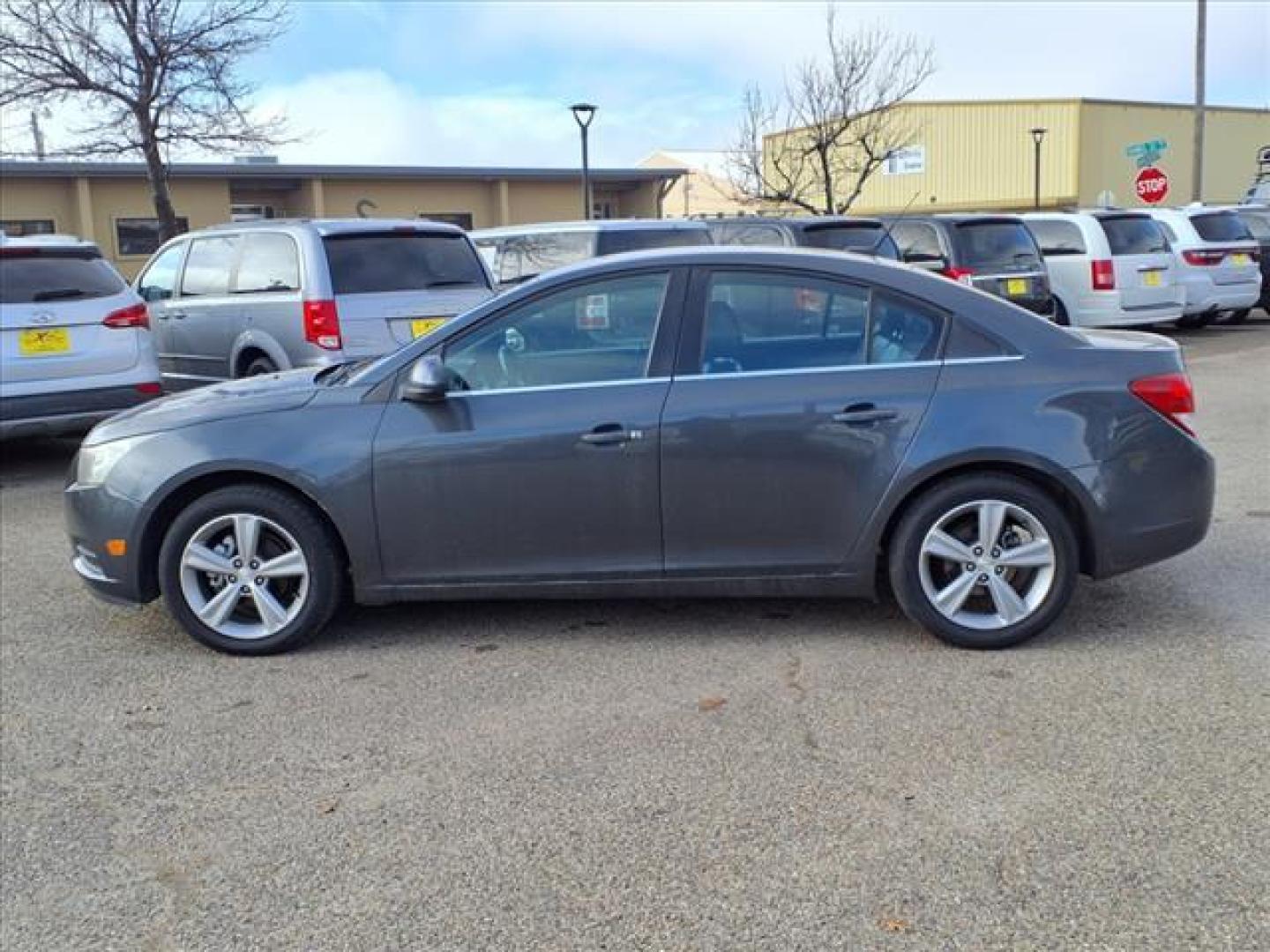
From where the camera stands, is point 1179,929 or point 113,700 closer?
point 1179,929

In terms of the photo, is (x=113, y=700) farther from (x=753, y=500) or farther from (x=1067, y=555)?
(x=1067, y=555)

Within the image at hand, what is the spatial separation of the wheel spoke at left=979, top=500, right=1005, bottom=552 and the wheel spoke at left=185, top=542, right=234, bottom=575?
2.95 meters

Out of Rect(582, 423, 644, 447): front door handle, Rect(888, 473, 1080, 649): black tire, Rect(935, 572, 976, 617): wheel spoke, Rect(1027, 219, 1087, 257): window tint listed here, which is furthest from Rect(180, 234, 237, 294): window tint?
Rect(1027, 219, 1087, 257): window tint

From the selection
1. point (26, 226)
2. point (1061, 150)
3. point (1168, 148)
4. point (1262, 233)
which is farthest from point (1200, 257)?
point (1168, 148)

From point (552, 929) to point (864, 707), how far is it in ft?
5.20

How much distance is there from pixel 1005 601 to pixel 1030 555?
20cm

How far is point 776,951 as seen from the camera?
2703 mm

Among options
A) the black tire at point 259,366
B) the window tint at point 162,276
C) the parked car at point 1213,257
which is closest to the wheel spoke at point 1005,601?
the black tire at point 259,366

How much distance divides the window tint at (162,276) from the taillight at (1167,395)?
8.08 meters

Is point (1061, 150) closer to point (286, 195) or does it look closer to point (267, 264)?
point (286, 195)

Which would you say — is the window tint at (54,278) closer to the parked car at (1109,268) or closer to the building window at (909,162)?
the parked car at (1109,268)

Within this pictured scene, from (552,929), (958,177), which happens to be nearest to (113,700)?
(552,929)

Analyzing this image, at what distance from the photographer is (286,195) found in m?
29.2

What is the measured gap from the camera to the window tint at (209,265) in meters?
9.37
